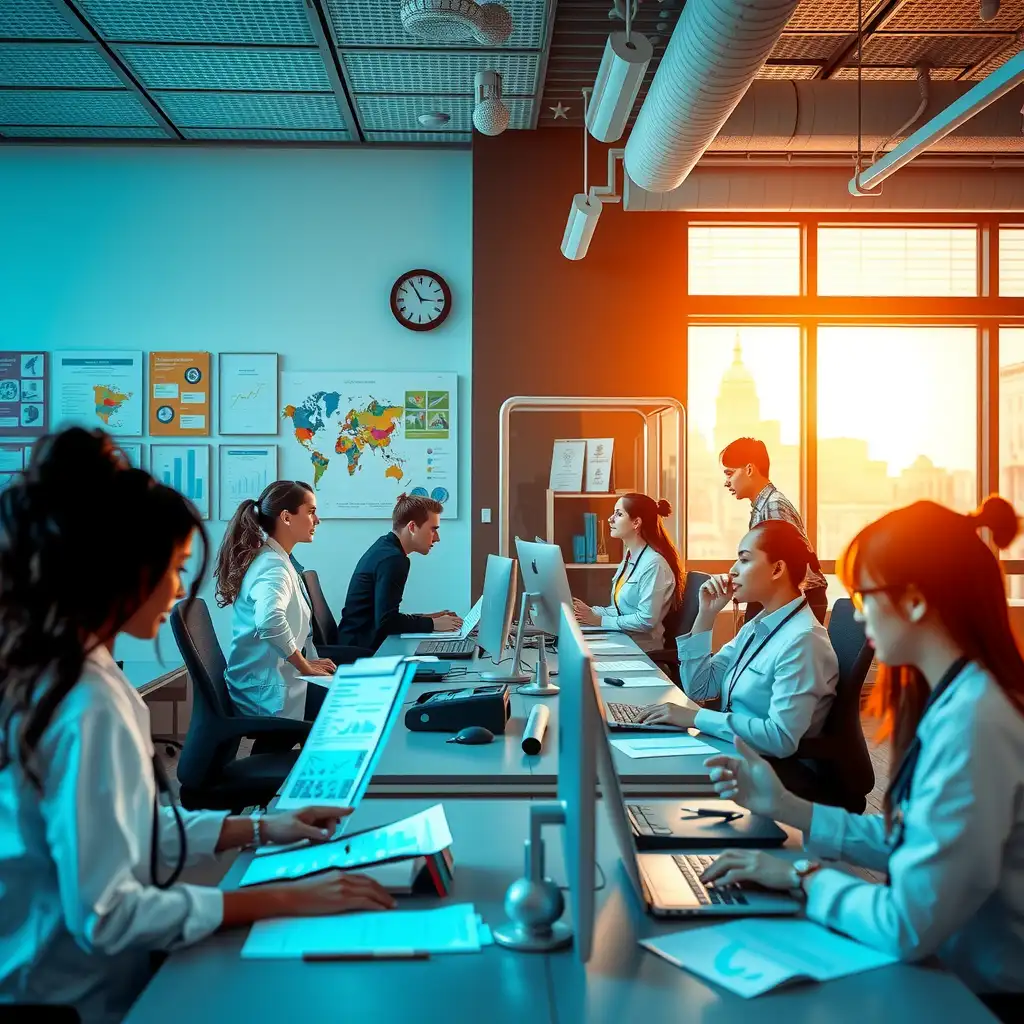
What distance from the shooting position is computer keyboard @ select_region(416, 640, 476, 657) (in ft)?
12.1

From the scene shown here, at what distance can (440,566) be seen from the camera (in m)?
5.93

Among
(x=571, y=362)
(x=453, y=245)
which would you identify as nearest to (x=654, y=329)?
(x=571, y=362)

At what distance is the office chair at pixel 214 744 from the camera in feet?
8.82

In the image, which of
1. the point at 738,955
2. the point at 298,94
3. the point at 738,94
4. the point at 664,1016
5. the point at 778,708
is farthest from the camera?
the point at 298,94

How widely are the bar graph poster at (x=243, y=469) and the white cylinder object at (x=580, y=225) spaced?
6.94 ft

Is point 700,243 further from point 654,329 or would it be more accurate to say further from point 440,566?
point 440,566

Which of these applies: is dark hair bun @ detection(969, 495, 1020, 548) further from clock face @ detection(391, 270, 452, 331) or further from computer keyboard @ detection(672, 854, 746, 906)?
clock face @ detection(391, 270, 452, 331)

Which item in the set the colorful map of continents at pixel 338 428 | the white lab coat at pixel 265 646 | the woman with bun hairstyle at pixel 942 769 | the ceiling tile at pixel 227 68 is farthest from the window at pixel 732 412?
the woman with bun hairstyle at pixel 942 769

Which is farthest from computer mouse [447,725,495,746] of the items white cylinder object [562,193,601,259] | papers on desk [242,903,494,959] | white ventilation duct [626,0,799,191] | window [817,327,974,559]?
window [817,327,974,559]

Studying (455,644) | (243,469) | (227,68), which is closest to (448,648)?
(455,644)

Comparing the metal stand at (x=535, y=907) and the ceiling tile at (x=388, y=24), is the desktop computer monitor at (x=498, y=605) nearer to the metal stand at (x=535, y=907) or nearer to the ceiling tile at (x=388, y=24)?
the metal stand at (x=535, y=907)

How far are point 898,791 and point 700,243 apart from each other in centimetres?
525

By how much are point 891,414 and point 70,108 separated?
5.11m

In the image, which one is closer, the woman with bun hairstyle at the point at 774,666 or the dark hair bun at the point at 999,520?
the dark hair bun at the point at 999,520
